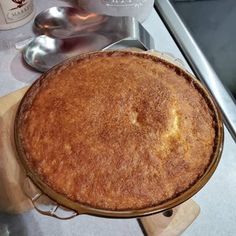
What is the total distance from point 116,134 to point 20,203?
22 cm

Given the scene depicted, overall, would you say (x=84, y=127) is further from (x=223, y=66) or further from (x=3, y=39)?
(x=223, y=66)

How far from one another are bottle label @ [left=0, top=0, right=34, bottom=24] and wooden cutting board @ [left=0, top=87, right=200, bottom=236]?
0.32 m

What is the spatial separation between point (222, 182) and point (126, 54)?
0.31 metres

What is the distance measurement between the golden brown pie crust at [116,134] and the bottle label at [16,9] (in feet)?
0.98

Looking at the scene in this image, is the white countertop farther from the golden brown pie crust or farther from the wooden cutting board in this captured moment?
the golden brown pie crust

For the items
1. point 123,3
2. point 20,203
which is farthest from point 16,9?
point 20,203

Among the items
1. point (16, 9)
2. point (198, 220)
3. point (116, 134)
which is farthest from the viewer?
point (16, 9)

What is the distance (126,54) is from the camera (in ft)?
1.94

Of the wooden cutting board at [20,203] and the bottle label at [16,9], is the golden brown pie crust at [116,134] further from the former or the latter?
the bottle label at [16,9]

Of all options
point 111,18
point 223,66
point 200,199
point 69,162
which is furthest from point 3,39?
point 223,66

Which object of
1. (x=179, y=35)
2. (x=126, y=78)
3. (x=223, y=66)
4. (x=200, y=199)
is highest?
(x=126, y=78)

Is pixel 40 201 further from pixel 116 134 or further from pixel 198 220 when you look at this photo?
pixel 198 220

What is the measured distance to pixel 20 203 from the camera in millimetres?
562

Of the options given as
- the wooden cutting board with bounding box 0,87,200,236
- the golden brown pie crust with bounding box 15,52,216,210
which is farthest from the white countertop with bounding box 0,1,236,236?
the golden brown pie crust with bounding box 15,52,216,210
